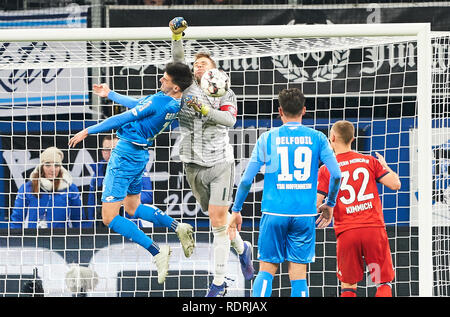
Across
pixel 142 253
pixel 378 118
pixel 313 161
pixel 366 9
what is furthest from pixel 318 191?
pixel 366 9

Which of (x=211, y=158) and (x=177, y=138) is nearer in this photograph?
(x=211, y=158)

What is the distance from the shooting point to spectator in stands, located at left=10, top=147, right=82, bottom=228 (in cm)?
836

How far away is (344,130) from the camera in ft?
22.9

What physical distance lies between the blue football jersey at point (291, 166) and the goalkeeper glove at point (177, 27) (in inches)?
40.9

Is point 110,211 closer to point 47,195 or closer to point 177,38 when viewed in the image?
→ point 177,38

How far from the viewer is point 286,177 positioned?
6.25 meters

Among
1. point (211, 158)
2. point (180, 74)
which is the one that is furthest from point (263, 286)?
point (180, 74)

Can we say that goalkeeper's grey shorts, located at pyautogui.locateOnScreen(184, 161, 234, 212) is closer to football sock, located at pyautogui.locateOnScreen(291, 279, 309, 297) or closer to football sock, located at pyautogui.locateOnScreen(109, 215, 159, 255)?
football sock, located at pyautogui.locateOnScreen(109, 215, 159, 255)

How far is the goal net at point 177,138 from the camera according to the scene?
6.88m

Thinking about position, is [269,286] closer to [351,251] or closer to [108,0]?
[351,251]

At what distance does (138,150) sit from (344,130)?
1610 millimetres

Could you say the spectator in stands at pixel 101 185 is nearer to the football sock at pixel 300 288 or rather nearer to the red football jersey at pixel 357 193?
the red football jersey at pixel 357 193

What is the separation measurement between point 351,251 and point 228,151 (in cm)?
123

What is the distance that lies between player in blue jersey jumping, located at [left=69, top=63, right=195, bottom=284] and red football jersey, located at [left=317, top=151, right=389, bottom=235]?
119 cm
